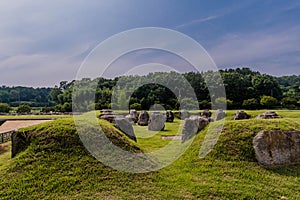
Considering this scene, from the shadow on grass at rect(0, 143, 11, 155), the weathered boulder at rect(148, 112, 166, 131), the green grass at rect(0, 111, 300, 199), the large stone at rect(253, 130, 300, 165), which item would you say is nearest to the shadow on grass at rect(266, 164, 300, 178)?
the green grass at rect(0, 111, 300, 199)

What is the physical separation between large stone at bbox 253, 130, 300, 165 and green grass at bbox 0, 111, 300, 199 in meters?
0.26

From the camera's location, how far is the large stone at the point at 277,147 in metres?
8.96

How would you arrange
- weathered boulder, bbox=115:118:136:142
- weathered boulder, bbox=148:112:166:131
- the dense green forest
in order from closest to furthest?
weathered boulder, bbox=115:118:136:142, weathered boulder, bbox=148:112:166:131, the dense green forest

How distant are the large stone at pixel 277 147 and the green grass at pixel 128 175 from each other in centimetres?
26

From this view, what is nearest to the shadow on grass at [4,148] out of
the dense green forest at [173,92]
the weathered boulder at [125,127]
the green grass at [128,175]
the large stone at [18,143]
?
the large stone at [18,143]

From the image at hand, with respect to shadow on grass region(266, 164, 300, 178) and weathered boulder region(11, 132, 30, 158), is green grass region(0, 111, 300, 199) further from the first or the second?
weathered boulder region(11, 132, 30, 158)

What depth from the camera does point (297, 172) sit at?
8.47m

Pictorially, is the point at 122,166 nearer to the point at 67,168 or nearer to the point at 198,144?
the point at 67,168

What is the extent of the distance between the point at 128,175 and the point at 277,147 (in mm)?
5071

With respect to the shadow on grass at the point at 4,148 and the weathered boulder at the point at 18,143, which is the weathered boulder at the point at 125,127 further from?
the shadow on grass at the point at 4,148

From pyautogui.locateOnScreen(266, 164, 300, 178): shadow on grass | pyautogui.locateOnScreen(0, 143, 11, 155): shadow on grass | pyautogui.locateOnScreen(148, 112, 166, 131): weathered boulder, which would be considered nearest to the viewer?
pyautogui.locateOnScreen(266, 164, 300, 178): shadow on grass

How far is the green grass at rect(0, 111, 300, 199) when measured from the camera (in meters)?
6.96

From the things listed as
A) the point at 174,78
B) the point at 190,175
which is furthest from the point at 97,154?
the point at 174,78

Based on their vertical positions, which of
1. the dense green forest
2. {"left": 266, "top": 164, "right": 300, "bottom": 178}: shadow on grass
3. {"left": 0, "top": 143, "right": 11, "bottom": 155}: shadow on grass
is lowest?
{"left": 266, "top": 164, "right": 300, "bottom": 178}: shadow on grass
